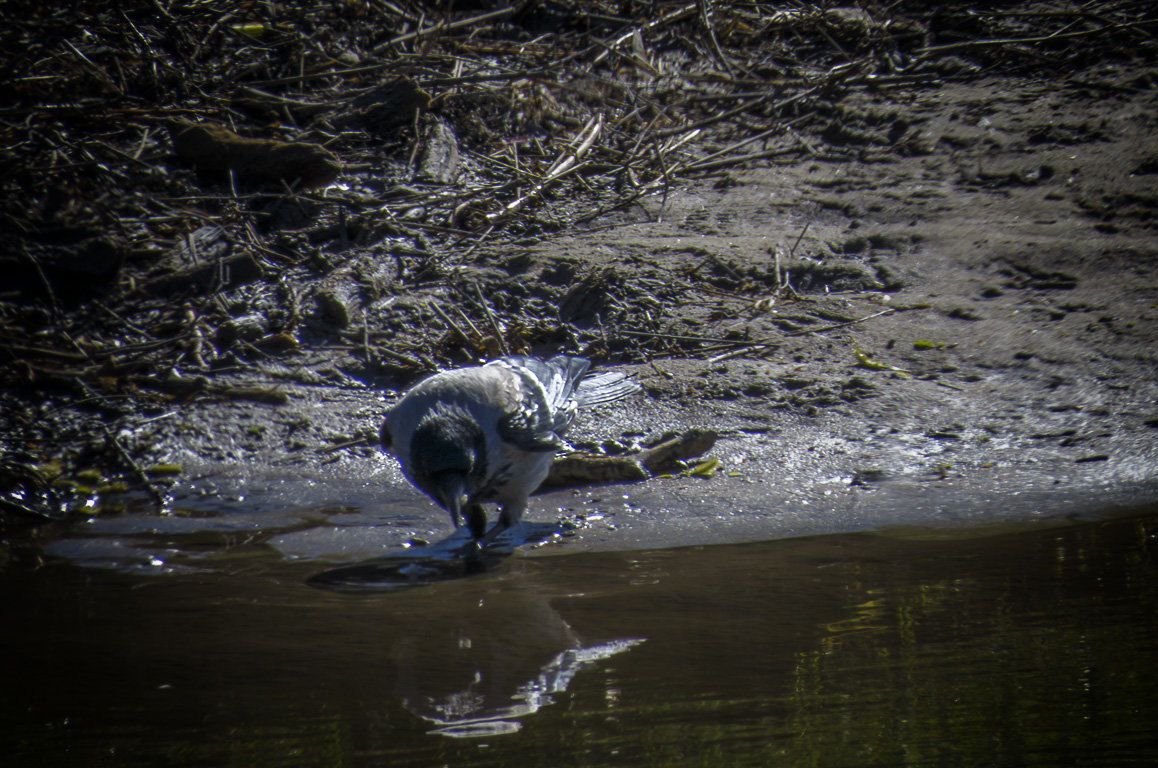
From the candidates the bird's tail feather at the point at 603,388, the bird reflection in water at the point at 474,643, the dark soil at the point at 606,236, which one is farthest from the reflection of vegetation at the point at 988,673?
the bird's tail feather at the point at 603,388

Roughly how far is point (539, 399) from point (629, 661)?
6.25ft

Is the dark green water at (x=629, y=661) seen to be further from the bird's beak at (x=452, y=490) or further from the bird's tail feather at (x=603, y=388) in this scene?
the bird's tail feather at (x=603, y=388)

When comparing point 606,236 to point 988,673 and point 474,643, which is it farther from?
point 988,673

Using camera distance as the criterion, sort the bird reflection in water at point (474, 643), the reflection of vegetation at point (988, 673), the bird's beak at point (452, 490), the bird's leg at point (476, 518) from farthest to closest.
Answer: the bird's leg at point (476, 518) < the bird's beak at point (452, 490) < the bird reflection in water at point (474, 643) < the reflection of vegetation at point (988, 673)

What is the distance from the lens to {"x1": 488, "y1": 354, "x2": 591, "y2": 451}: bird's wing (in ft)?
13.4

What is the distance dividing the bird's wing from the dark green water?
0.57 metres

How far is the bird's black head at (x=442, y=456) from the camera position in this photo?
Result: 3691mm

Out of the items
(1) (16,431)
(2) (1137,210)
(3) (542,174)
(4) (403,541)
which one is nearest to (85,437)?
(1) (16,431)

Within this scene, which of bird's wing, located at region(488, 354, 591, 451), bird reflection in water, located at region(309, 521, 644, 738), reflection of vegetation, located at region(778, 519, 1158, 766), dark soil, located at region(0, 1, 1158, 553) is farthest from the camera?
dark soil, located at region(0, 1, 1158, 553)

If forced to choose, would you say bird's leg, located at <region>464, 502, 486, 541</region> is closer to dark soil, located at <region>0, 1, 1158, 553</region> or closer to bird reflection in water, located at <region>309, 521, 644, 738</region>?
bird reflection in water, located at <region>309, 521, 644, 738</region>

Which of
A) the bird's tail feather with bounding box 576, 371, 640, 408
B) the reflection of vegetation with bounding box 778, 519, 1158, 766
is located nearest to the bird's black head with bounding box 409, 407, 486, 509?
the bird's tail feather with bounding box 576, 371, 640, 408

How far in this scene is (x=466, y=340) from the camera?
5559mm

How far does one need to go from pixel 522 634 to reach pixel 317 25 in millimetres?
7018

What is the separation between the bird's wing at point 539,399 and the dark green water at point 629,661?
0.57m
